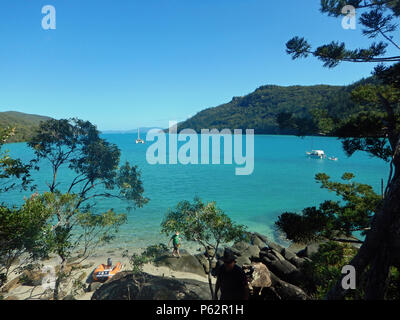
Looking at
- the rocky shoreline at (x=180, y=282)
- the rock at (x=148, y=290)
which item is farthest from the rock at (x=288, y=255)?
the rock at (x=148, y=290)

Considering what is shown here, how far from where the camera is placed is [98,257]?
46.6 ft

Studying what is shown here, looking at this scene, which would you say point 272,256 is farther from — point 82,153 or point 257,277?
point 82,153

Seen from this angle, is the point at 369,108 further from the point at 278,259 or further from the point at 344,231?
the point at 278,259

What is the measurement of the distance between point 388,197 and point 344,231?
4.57 ft

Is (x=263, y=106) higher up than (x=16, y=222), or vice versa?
(x=263, y=106)

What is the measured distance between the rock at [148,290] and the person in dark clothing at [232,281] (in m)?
5.31

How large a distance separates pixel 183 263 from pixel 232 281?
992 centimetres

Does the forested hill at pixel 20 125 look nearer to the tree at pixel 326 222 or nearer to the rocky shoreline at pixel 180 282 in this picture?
the rocky shoreline at pixel 180 282

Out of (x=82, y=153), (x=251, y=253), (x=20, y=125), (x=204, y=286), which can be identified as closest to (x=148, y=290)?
(x=204, y=286)

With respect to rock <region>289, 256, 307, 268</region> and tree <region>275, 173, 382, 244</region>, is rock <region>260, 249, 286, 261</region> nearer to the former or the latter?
rock <region>289, 256, 307, 268</region>

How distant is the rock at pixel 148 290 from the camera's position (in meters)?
7.81

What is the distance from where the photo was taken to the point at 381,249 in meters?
3.60

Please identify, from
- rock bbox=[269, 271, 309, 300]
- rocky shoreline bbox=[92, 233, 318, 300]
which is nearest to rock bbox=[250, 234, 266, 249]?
rocky shoreline bbox=[92, 233, 318, 300]
